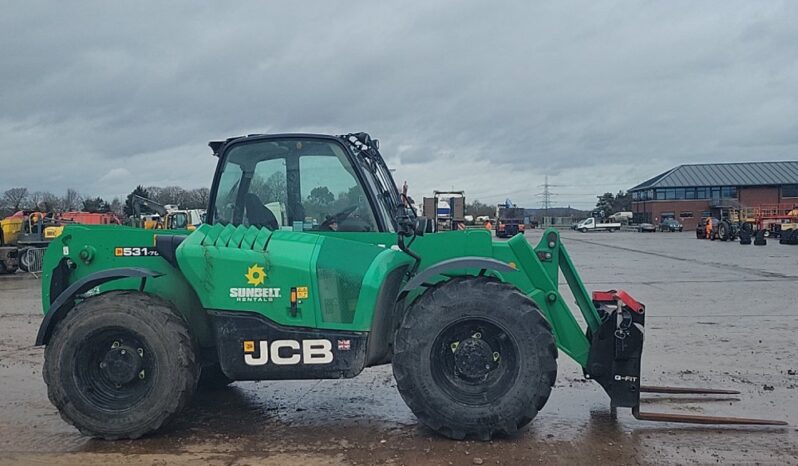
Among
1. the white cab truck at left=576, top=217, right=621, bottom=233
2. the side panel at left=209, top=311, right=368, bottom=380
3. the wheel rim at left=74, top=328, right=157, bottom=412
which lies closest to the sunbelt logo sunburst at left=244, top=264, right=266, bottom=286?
the side panel at left=209, top=311, right=368, bottom=380

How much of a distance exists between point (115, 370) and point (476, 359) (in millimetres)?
2563

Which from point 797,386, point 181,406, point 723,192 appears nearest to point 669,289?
point 797,386

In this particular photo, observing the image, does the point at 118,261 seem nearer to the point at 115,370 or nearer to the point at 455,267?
the point at 115,370

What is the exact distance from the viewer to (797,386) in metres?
6.21

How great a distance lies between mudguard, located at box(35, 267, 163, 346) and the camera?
15.9ft

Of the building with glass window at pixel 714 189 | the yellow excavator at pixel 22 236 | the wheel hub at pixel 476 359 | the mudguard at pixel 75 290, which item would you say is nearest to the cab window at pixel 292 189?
the mudguard at pixel 75 290

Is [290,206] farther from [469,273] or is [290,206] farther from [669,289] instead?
[669,289]

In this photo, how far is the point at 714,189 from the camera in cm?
7412

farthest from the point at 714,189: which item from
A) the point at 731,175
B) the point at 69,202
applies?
the point at 69,202

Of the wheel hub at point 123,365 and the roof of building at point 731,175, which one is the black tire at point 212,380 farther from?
the roof of building at point 731,175

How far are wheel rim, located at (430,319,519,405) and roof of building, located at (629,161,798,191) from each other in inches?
3033

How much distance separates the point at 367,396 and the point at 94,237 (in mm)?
2649

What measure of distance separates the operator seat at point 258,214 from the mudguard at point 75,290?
2.94ft

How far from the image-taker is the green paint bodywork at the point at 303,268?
4.76m
